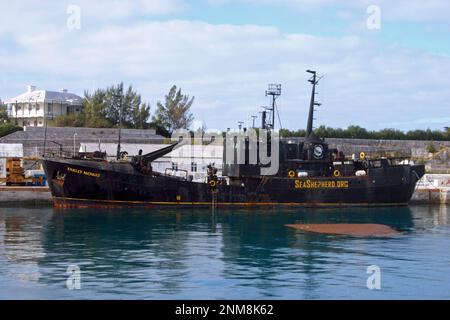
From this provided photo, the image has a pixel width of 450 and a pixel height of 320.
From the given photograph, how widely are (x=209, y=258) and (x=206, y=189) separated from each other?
68.7 ft

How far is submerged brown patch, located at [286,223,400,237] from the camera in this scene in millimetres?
32656

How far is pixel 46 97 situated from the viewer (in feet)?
324

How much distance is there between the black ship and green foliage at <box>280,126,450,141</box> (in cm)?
3575

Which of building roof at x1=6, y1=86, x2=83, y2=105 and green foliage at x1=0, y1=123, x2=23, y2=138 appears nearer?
green foliage at x1=0, y1=123, x2=23, y2=138

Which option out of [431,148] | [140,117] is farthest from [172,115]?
[431,148]

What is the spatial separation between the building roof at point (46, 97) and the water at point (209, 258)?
204ft

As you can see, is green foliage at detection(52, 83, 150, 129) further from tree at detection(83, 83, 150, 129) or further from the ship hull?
the ship hull

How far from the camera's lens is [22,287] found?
18812 millimetres

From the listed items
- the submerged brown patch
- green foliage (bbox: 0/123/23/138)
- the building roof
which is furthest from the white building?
the submerged brown patch

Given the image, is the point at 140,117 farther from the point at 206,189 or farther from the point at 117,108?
the point at 206,189

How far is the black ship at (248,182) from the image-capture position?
1697 inches
